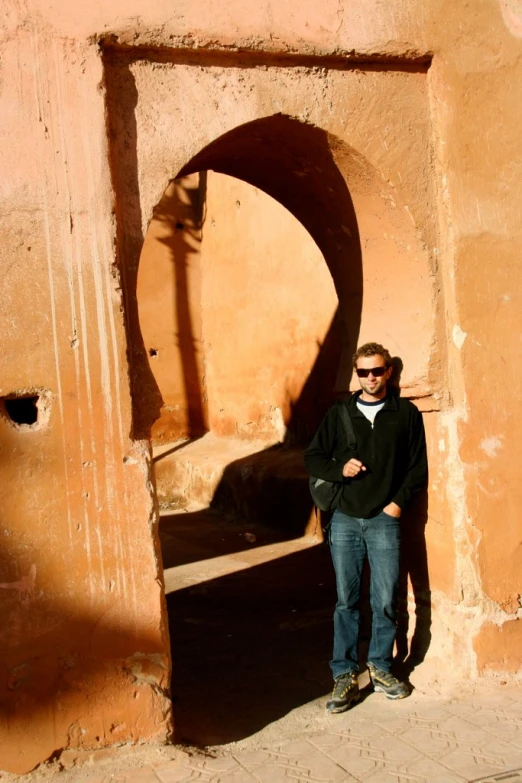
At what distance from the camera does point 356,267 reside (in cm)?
491

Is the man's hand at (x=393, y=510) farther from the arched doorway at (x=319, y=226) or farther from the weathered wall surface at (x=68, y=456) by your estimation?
the weathered wall surface at (x=68, y=456)

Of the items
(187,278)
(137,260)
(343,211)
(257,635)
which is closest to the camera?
(137,260)

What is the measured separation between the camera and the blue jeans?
4102 millimetres

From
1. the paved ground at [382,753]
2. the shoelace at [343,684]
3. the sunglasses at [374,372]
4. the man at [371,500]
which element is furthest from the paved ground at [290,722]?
the sunglasses at [374,372]

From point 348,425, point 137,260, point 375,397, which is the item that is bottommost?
point 348,425

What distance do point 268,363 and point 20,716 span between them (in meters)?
7.47

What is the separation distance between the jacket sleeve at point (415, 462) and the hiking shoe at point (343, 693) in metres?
0.90

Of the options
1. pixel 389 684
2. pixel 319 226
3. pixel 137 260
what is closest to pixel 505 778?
pixel 389 684

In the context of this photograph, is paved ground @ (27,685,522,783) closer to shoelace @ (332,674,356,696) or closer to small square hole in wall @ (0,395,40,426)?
shoelace @ (332,674,356,696)

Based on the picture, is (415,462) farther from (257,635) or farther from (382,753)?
(257,635)

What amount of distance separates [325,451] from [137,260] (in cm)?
133

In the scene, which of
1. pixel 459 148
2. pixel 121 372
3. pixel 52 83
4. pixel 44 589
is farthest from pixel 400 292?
pixel 44 589

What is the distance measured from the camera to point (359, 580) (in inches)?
163

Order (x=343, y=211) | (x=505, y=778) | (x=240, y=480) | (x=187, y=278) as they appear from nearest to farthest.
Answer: (x=505, y=778) < (x=343, y=211) < (x=240, y=480) < (x=187, y=278)
